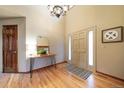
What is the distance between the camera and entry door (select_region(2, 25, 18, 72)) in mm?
6090

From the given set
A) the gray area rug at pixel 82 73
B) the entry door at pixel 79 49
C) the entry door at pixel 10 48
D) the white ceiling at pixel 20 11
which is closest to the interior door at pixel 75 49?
the entry door at pixel 79 49

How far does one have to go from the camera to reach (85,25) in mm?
6680

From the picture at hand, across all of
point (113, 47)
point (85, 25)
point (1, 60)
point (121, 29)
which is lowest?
point (1, 60)

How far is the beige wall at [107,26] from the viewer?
4529 mm

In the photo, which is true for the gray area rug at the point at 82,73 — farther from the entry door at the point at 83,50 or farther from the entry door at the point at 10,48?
the entry door at the point at 10,48

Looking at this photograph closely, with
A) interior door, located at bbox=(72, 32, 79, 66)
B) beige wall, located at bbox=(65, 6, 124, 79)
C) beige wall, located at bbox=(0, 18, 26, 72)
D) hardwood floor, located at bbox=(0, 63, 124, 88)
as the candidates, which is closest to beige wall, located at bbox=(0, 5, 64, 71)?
beige wall, located at bbox=(0, 18, 26, 72)

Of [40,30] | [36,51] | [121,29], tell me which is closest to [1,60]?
[36,51]

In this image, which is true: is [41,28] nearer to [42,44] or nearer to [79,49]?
[42,44]

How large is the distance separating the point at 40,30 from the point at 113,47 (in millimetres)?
3631

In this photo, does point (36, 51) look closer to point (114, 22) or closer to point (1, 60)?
point (1, 60)

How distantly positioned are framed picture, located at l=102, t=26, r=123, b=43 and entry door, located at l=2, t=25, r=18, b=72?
357 cm

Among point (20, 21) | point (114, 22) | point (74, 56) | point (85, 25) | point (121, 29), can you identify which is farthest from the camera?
point (74, 56)

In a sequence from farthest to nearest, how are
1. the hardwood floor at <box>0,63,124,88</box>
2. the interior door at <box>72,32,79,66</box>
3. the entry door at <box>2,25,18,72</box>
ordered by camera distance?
the interior door at <box>72,32,79,66</box>
the entry door at <box>2,25,18,72</box>
the hardwood floor at <box>0,63,124,88</box>

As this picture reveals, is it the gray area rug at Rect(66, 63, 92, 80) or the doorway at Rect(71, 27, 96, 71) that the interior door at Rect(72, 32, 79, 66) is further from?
the gray area rug at Rect(66, 63, 92, 80)
